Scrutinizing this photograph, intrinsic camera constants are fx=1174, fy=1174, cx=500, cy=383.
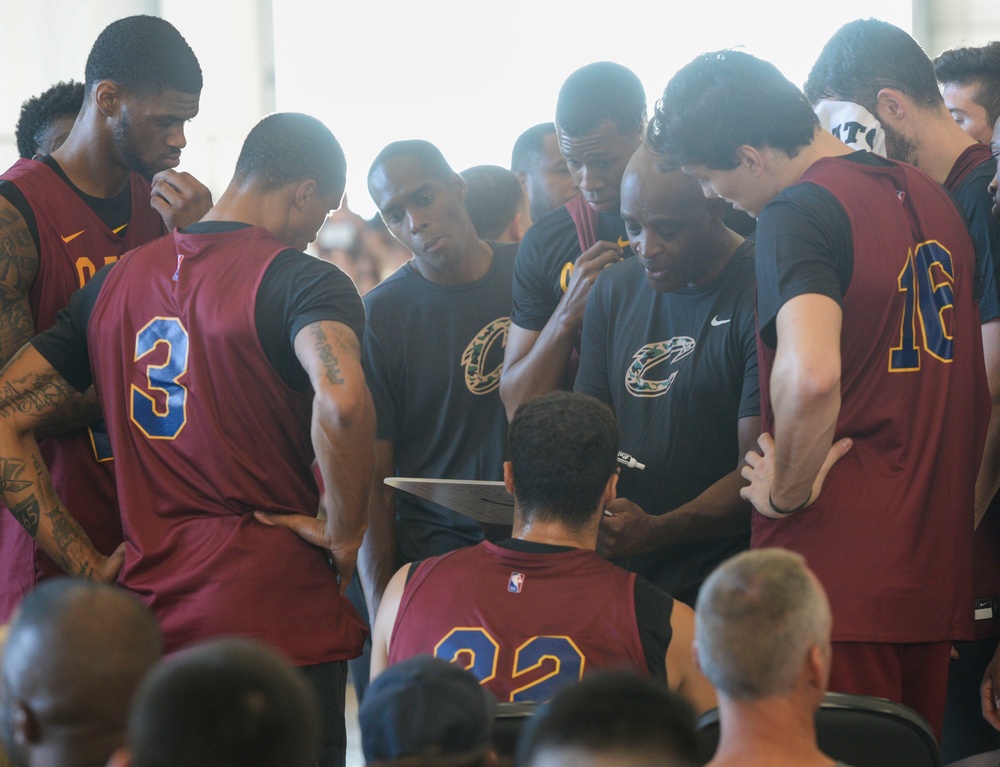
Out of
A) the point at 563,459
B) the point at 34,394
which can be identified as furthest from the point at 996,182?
the point at 34,394

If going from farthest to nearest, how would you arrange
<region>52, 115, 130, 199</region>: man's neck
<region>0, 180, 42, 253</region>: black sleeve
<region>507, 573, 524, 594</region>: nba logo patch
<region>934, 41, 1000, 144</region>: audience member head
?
1. <region>934, 41, 1000, 144</region>: audience member head
2. <region>52, 115, 130, 199</region>: man's neck
3. <region>0, 180, 42, 253</region>: black sleeve
4. <region>507, 573, 524, 594</region>: nba logo patch

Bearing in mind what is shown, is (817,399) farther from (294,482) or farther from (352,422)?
(294,482)

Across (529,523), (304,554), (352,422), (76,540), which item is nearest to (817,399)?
(529,523)

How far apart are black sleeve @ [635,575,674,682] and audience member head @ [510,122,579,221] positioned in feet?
10.2

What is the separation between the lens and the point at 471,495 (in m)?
2.88

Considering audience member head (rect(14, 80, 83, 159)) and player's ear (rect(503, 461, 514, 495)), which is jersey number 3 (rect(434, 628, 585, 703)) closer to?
player's ear (rect(503, 461, 514, 495))

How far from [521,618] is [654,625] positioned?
0.25 metres

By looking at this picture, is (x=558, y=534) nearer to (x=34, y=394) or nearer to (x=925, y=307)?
(x=925, y=307)

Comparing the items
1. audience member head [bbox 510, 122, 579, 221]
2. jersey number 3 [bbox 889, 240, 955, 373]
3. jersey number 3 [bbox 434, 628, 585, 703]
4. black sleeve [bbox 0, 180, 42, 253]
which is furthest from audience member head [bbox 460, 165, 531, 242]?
jersey number 3 [bbox 434, 628, 585, 703]

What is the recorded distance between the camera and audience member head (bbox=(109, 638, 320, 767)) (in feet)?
3.69

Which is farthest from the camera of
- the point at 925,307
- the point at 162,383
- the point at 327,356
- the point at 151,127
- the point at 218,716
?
the point at 151,127

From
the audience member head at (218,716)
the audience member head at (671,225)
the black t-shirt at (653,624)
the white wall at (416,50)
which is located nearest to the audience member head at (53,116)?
the audience member head at (671,225)

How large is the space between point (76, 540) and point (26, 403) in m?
0.33

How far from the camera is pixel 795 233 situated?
7.50ft
